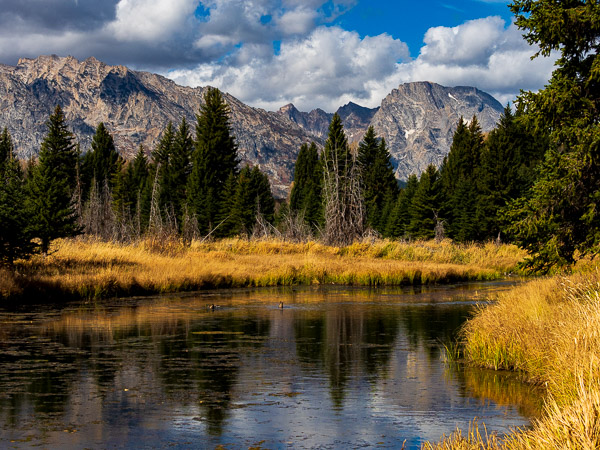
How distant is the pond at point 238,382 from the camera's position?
8.77m

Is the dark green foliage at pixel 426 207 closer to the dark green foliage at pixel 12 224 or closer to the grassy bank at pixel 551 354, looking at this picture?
the dark green foliage at pixel 12 224

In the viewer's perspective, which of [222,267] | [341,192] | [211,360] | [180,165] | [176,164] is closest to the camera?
[211,360]

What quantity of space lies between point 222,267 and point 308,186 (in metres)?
60.3

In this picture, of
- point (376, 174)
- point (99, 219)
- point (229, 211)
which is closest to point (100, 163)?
point (229, 211)

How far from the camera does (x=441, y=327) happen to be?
18.5m

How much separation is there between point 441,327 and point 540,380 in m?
7.32

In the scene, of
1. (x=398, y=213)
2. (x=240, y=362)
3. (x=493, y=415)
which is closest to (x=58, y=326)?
(x=240, y=362)

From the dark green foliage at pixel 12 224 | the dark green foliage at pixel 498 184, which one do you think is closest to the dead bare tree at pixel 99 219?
the dark green foliage at pixel 12 224

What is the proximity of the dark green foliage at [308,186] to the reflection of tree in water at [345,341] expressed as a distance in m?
57.2

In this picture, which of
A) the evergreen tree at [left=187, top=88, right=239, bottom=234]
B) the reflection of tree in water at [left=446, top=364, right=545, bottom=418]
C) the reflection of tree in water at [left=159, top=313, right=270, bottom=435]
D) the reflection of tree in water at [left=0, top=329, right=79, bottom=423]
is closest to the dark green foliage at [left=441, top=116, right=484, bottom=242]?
the evergreen tree at [left=187, top=88, right=239, bottom=234]

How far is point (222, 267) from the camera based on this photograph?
3128 cm

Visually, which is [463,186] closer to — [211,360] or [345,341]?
[345,341]

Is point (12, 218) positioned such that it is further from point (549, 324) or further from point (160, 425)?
point (549, 324)

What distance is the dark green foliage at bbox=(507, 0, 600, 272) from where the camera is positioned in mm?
15984
